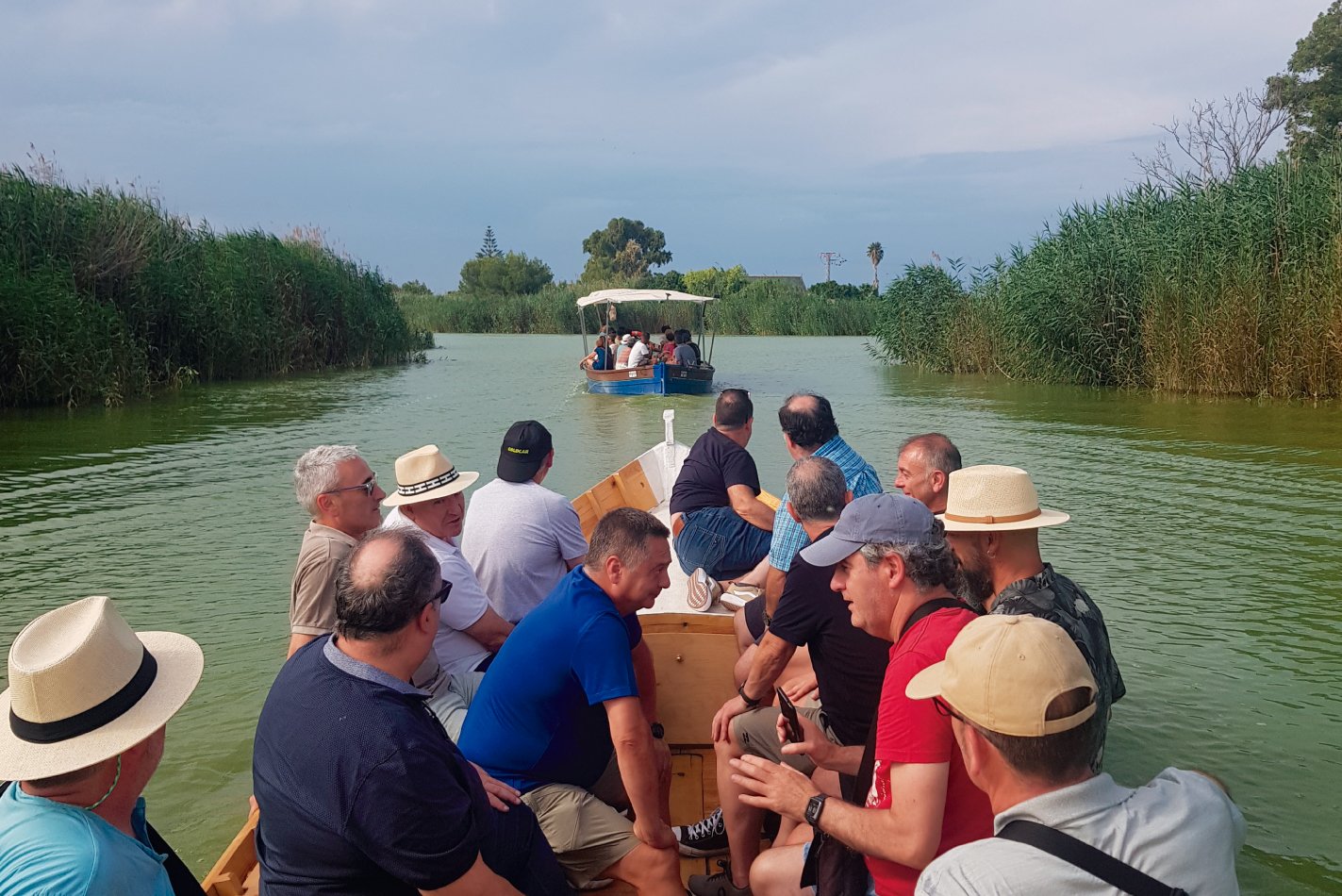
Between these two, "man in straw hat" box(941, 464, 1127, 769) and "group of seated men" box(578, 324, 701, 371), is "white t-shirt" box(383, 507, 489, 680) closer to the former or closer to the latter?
"man in straw hat" box(941, 464, 1127, 769)

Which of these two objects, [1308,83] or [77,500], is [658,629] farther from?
[1308,83]

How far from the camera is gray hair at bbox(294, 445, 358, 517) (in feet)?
13.1

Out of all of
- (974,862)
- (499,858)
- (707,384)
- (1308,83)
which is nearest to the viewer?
(974,862)

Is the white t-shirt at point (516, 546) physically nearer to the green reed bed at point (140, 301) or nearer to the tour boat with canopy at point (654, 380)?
the green reed bed at point (140, 301)

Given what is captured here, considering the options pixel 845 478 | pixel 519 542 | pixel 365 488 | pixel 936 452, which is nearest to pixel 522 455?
pixel 519 542

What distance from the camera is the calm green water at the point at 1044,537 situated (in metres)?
5.18

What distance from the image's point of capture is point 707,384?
23609 mm

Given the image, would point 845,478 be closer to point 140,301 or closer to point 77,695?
point 77,695

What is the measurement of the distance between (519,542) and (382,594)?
2.23 metres

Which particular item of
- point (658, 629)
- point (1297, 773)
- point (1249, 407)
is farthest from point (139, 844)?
point (1249, 407)

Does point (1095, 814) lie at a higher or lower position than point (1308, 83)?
lower

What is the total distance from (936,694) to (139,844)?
5.03 feet

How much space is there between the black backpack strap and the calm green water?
3047 millimetres

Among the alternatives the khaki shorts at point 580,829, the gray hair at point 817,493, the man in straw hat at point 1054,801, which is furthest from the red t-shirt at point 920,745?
the gray hair at point 817,493
